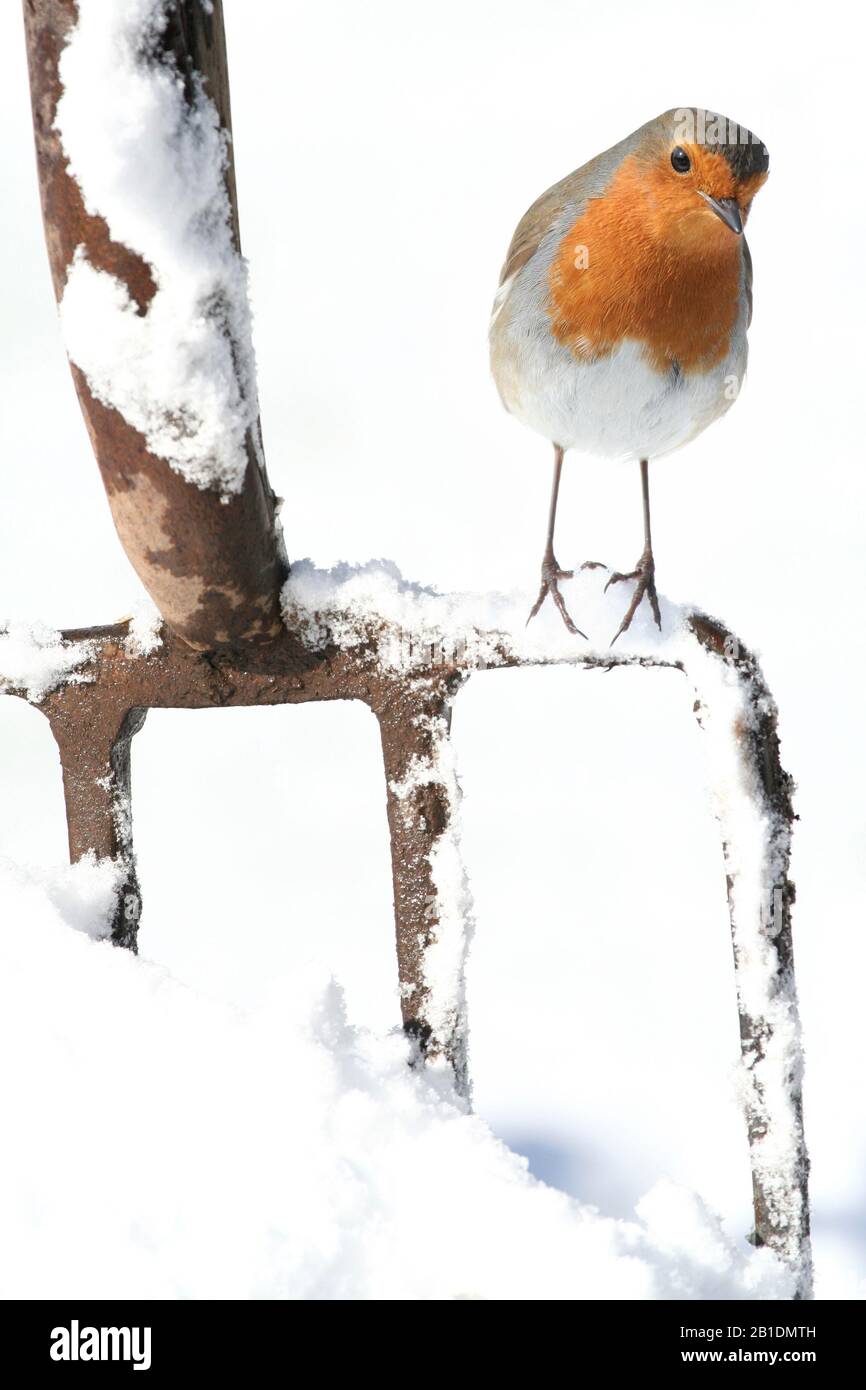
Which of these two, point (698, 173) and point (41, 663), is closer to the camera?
point (698, 173)

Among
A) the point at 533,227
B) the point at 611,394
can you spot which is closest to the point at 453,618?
the point at 611,394

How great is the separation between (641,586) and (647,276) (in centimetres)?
22

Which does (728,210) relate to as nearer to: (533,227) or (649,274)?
(649,274)

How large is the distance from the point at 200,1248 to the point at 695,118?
79 centimetres

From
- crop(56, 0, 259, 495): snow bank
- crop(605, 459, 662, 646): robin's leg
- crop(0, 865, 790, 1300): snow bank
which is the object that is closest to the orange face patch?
crop(605, 459, 662, 646): robin's leg

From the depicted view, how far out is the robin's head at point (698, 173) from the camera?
751 mm

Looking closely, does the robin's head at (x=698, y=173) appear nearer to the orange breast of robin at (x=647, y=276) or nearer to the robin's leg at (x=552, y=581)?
the orange breast of robin at (x=647, y=276)

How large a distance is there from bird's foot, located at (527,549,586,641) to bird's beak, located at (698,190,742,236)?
26 cm

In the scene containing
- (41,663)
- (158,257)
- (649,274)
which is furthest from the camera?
(41,663)

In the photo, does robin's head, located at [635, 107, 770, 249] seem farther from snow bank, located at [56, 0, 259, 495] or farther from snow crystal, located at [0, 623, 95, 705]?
snow crystal, located at [0, 623, 95, 705]

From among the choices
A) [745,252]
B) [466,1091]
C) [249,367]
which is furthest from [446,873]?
[745,252]

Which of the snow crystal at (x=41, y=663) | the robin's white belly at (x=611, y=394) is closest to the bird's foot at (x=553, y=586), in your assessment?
the robin's white belly at (x=611, y=394)

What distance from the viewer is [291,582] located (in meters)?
0.88

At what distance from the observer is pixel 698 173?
77 cm
